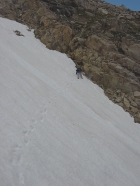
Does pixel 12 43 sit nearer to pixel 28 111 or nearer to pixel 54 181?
pixel 28 111

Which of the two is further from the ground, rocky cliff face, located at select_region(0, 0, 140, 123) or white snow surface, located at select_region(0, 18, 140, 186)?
rocky cliff face, located at select_region(0, 0, 140, 123)

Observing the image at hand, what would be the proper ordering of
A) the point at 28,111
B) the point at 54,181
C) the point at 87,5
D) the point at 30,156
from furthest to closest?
the point at 87,5 → the point at 28,111 → the point at 30,156 → the point at 54,181

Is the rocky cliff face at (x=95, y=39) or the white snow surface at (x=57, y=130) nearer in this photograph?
the white snow surface at (x=57, y=130)

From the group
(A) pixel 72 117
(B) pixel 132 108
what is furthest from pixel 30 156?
(B) pixel 132 108

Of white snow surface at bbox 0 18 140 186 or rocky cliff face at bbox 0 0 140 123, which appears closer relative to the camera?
white snow surface at bbox 0 18 140 186

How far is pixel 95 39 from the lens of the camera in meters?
29.7

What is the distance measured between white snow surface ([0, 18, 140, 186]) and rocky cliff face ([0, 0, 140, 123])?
2.24m

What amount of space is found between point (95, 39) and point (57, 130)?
2003 centimetres

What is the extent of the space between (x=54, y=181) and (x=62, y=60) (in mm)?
21430

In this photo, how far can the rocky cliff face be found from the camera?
25406mm

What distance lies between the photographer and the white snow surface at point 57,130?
409 inches

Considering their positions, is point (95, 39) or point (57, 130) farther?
point (95, 39)

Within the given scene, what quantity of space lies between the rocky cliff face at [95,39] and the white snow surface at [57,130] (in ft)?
7.34

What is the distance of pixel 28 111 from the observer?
48.1 ft
